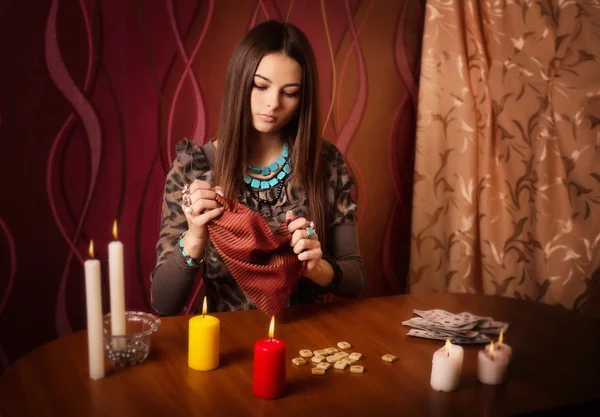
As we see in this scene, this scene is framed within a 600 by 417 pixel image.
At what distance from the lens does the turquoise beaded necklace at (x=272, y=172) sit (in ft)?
5.50

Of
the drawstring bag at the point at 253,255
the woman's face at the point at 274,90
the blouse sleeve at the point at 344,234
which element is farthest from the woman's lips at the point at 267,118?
the drawstring bag at the point at 253,255

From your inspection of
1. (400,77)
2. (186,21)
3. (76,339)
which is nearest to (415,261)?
(400,77)

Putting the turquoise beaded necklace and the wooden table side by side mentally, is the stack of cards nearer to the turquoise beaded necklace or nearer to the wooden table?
the wooden table

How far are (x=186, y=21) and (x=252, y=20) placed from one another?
261 millimetres

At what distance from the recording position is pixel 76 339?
1.15 m

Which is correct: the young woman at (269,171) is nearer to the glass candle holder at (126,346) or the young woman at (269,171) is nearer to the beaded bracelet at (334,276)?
the beaded bracelet at (334,276)

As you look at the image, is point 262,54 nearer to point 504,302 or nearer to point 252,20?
point 252,20

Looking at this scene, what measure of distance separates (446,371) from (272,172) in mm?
874

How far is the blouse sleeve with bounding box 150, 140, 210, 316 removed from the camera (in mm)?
1422

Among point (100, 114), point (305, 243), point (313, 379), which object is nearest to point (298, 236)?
point (305, 243)

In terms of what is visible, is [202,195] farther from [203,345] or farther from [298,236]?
[203,345]

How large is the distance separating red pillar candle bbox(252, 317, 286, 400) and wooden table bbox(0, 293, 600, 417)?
2cm

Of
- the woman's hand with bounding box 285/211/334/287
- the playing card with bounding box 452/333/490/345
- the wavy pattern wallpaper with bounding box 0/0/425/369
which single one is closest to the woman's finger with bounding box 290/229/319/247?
the woman's hand with bounding box 285/211/334/287

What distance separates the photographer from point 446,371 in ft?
3.28
